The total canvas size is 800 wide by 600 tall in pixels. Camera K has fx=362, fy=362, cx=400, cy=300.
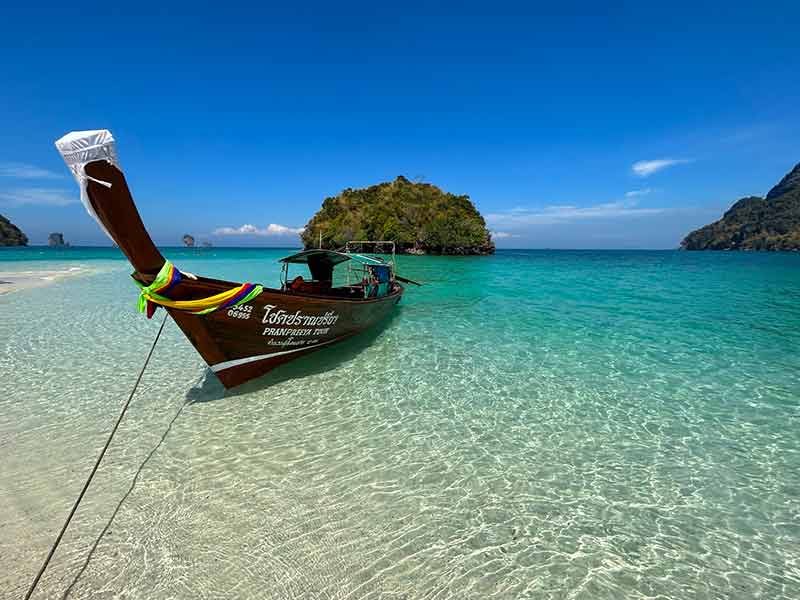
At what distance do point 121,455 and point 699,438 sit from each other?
7857 millimetres

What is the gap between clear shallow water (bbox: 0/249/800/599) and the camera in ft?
9.93

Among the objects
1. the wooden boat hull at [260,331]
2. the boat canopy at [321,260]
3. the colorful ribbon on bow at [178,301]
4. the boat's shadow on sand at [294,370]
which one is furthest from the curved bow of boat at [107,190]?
the boat canopy at [321,260]

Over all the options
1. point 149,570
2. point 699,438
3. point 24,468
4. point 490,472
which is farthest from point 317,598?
point 699,438

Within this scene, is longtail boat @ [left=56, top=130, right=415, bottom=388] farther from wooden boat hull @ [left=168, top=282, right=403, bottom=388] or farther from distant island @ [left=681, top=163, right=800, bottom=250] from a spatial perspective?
distant island @ [left=681, top=163, right=800, bottom=250]

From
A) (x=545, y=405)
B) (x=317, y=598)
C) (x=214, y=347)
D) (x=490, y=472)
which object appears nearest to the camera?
(x=317, y=598)

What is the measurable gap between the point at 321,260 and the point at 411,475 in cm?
748

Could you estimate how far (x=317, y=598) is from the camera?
9.13 feet

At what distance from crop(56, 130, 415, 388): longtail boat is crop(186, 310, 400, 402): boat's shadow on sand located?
0.91 feet

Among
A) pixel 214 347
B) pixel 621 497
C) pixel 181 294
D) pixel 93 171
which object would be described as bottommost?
pixel 621 497

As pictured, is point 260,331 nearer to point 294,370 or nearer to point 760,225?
point 294,370

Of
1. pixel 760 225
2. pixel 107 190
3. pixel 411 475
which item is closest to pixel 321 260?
pixel 107 190

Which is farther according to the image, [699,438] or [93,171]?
[699,438]

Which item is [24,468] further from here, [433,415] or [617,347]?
[617,347]

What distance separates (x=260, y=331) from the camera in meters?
6.13
